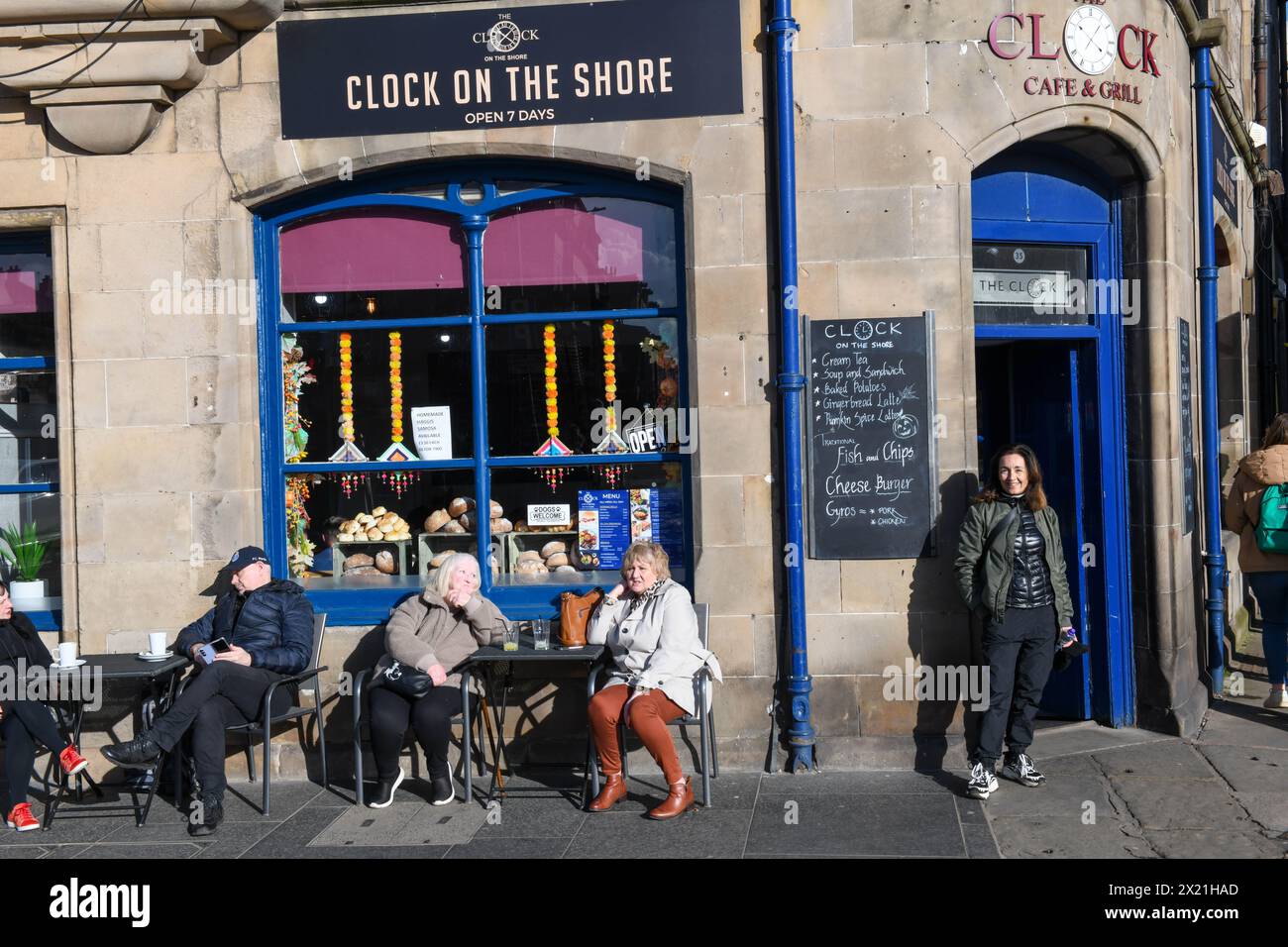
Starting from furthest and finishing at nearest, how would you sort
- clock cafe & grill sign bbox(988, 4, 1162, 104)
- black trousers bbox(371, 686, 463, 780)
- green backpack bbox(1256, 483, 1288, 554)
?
1. green backpack bbox(1256, 483, 1288, 554)
2. clock cafe & grill sign bbox(988, 4, 1162, 104)
3. black trousers bbox(371, 686, 463, 780)

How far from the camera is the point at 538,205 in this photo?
7469 millimetres

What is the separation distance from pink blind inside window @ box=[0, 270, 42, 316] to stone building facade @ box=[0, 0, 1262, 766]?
43 cm

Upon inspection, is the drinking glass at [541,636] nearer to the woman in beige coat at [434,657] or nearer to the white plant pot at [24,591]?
the woman in beige coat at [434,657]

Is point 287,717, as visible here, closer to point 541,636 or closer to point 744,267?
point 541,636

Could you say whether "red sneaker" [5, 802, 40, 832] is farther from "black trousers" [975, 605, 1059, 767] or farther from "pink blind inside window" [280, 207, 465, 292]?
"black trousers" [975, 605, 1059, 767]

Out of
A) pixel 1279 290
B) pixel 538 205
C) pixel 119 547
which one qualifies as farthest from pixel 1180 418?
pixel 1279 290

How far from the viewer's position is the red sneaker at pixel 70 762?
649cm

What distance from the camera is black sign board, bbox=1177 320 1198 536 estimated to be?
781 centimetres

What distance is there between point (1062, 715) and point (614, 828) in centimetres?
322

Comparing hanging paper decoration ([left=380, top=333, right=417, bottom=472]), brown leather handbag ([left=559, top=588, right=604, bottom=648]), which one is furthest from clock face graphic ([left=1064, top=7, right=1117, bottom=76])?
hanging paper decoration ([left=380, top=333, right=417, bottom=472])

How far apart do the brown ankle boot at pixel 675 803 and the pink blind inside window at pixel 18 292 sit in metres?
4.76

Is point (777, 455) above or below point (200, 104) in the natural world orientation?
below

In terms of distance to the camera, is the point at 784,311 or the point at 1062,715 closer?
the point at 784,311
